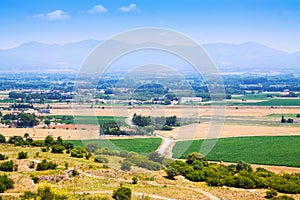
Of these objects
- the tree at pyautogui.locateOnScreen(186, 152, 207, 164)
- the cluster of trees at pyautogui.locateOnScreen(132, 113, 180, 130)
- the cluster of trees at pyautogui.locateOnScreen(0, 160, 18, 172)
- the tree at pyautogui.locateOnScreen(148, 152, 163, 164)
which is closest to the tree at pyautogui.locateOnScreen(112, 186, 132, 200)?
the tree at pyautogui.locateOnScreen(148, 152, 163, 164)

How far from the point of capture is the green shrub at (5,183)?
18219 mm

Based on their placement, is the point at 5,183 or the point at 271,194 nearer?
the point at 5,183

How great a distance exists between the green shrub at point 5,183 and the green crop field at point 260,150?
14052 mm

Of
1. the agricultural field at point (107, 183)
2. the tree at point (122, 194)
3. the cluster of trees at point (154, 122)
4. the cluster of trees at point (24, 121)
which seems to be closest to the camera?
the tree at point (122, 194)

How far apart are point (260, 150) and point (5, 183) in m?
26.7

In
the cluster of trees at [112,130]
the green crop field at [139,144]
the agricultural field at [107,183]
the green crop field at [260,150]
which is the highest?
the cluster of trees at [112,130]

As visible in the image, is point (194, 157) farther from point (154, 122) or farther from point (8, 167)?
point (8, 167)

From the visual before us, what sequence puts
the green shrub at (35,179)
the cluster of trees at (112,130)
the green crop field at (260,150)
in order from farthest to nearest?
the green crop field at (260,150) < the cluster of trees at (112,130) < the green shrub at (35,179)

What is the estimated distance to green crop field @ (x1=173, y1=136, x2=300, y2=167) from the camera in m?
34.8

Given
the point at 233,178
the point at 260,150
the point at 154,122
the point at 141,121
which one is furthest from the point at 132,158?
the point at 260,150

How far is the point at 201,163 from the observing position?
26.4 metres

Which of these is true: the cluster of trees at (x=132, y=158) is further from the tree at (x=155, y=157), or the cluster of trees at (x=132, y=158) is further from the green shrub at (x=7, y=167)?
the green shrub at (x=7, y=167)

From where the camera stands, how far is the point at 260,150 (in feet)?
128

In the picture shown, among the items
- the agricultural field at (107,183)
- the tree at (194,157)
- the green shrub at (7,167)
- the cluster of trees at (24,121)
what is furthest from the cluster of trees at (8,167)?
the cluster of trees at (24,121)
